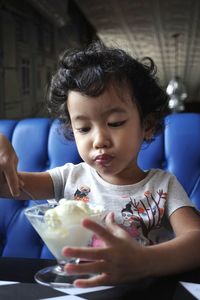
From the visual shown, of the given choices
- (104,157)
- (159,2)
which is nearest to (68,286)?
(104,157)

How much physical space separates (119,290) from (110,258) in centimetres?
10

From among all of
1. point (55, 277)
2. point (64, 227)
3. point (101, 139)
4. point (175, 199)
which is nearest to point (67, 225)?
point (64, 227)

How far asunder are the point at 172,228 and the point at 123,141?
229mm

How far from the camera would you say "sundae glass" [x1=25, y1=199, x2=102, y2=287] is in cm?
67

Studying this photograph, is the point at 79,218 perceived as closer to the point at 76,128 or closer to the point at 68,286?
the point at 68,286

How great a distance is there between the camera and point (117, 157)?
3.05 ft

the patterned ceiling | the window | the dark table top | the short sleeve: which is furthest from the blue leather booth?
the patterned ceiling

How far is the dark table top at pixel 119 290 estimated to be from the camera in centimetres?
67

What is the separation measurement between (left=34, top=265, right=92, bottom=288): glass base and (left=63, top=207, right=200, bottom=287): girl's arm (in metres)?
0.07

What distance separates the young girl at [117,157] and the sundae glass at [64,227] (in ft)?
0.29

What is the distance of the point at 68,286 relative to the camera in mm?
702

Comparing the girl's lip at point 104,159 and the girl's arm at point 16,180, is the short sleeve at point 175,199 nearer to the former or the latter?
the girl's lip at point 104,159

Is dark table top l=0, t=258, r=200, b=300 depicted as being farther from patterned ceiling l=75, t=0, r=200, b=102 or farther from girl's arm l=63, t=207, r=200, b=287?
patterned ceiling l=75, t=0, r=200, b=102

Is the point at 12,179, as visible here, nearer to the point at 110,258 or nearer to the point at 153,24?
the point at 110,258
